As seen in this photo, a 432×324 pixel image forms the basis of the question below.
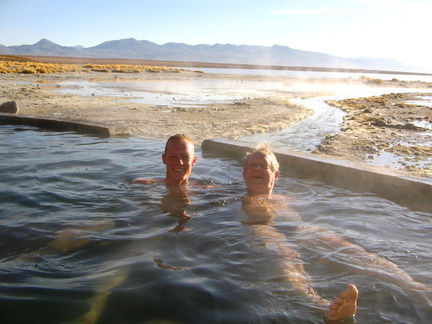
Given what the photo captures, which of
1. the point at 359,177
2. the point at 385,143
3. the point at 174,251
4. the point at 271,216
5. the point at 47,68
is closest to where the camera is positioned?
the point at 174,251

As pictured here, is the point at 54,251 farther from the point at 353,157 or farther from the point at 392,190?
the point at 353,157

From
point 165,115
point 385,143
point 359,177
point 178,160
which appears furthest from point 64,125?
point 385,143

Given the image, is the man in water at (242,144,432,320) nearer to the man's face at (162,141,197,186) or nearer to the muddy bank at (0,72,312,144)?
the man's face at (162,141,197,186)

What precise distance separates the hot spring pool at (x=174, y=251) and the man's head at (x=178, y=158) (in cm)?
19

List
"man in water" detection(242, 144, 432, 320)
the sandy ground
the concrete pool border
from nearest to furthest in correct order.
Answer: "man in water" detection(242, 144, 432, 320) → the sandy ground → the concrete pool border

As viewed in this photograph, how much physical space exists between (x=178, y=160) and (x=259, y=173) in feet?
2.93

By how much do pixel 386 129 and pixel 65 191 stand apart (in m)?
7.43

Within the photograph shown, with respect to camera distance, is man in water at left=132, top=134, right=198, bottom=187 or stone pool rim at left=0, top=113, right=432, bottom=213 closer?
stone pool rim at left=0, top=113, right=432, bottom=213

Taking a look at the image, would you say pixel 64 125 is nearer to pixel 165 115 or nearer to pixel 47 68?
pixel 165 115

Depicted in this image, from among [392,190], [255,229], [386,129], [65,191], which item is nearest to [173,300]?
[255,229]

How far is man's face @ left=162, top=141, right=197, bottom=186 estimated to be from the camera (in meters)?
4.62

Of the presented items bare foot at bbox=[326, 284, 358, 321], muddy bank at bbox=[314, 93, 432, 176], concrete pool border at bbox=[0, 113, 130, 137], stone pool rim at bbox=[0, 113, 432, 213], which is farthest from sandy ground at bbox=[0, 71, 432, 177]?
bare foot at bbox=[326, 284, 358, 321]

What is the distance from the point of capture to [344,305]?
215 centimetres

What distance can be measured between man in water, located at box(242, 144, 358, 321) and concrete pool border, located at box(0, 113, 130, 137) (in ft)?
12.3
